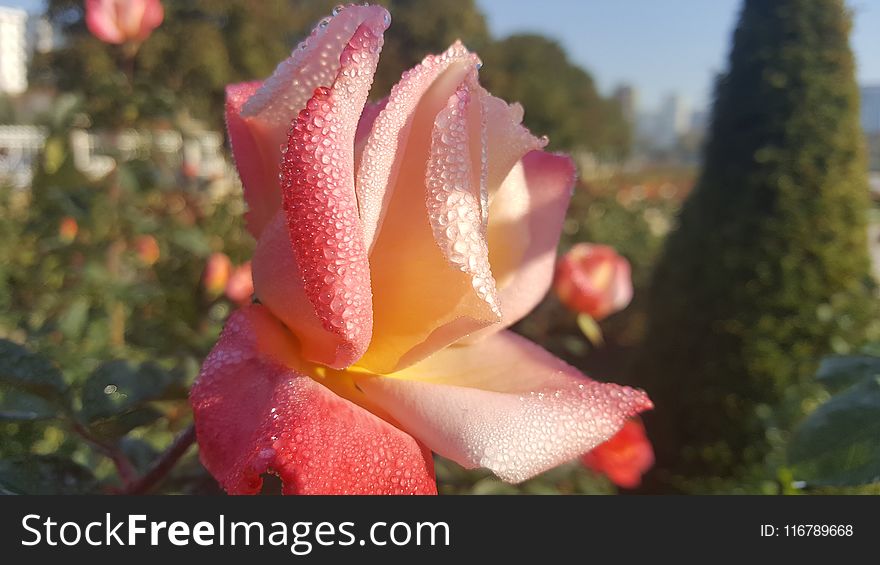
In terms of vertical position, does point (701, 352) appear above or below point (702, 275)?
below

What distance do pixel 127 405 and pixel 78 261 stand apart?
4.90ft

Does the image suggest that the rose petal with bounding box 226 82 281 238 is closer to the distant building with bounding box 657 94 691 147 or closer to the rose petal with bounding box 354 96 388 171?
the rose petal with bounding box 354 96 388 171

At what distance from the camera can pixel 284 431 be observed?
27 centimetres

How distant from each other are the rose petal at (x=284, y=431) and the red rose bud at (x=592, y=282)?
1413 mm

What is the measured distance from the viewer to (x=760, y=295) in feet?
6.68

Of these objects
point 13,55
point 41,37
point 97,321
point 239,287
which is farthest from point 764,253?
point 13,55

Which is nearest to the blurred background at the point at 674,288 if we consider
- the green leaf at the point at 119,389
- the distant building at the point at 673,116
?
the green leaf at the point at 119,389

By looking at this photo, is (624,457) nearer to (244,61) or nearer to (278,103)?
(278,103)

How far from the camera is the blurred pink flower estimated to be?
1509 mm

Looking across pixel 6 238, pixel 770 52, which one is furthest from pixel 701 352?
pixel 6 238

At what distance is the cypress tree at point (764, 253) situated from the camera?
6.51 ft

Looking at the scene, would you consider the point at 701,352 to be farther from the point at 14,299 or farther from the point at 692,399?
the point at 14,299

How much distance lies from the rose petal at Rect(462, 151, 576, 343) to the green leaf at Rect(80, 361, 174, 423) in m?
0.23

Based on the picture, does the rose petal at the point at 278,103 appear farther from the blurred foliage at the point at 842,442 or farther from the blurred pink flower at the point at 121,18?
the blurred pink flower at the point at 121,18
